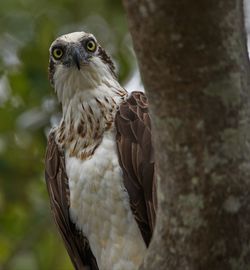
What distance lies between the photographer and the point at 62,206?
19.4 feet

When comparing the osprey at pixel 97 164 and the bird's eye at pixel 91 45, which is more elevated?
the bird's eye at pixel 91 45

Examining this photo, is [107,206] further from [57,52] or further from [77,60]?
[57,52]

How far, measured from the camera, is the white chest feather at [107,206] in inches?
219

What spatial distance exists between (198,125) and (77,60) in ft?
8.29

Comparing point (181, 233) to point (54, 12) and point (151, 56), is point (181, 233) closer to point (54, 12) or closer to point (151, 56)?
point (151, 56)

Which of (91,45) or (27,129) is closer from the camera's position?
(91,45)

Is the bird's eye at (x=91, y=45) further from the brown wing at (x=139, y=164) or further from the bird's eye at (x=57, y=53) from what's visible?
the brown wing at (x=139, y=164)

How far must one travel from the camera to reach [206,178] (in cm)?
376

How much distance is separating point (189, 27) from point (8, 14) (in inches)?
157

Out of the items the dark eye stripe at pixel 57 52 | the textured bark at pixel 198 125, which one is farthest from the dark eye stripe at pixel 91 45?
the textured bark at pixel 198 125

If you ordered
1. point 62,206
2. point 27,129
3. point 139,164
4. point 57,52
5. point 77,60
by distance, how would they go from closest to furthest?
point 139,164 < point 62,206 < point 77,60 < point 57,52 < point 27,129

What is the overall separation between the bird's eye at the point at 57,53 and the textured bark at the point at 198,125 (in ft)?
8.00

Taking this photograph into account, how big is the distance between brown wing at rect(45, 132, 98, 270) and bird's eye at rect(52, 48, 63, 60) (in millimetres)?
605

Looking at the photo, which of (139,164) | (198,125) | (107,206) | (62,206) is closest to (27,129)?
(62,206)
